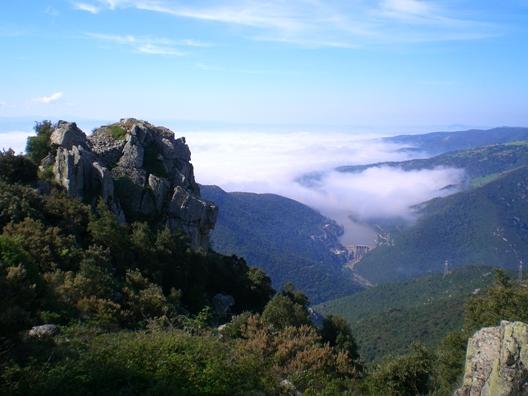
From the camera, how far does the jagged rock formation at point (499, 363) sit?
10086mm

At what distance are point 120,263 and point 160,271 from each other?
201 centimetres

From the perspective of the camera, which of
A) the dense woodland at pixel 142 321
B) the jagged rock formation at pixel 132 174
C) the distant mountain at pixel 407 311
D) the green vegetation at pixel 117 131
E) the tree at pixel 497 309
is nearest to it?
the dense woodland at pixel 142 321

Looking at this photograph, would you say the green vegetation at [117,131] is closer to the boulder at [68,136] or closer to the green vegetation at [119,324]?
the boulder at [68,136]

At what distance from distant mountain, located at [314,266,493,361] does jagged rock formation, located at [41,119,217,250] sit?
1181 inches

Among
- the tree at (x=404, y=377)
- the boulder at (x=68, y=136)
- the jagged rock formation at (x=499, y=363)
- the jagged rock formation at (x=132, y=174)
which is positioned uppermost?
the boulder at (x=68, y=136)

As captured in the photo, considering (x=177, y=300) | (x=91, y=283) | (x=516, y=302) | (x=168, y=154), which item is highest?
(x=168, y=154)

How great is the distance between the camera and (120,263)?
21.9 m

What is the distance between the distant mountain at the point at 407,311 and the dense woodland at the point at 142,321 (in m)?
29.2

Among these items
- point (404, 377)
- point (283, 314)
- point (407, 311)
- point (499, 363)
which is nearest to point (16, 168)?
point (283, 314)

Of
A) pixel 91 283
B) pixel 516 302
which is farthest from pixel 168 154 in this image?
pixel 516 302

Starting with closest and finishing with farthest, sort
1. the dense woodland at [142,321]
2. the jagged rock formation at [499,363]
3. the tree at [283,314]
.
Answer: the dense woodland at [142,321]
the jagged rock formation at [499,363]
the tree at [283,314]

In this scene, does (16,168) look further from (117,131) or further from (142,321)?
(142,321)

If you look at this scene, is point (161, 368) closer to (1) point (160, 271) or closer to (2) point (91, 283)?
(2) point (91, 283)

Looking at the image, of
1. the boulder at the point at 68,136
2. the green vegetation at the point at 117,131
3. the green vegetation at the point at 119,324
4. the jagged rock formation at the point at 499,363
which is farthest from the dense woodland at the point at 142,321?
the green vegetation at the point at 117,131
